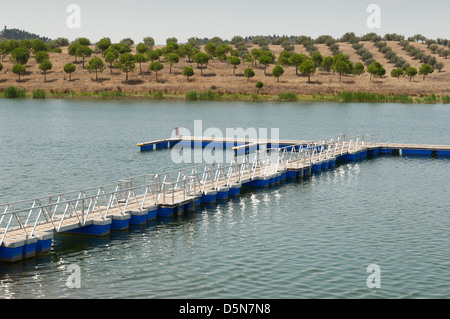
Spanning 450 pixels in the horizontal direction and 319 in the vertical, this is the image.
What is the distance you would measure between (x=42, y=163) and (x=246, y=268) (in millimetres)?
30309

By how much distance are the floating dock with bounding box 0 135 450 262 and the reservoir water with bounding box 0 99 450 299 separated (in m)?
0.62

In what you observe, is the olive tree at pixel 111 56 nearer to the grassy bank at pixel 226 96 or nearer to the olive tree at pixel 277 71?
the grassy bank at pixel 226 96

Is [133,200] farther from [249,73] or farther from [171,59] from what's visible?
[171,59]

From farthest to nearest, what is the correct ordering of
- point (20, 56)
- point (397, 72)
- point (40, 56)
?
point (40, 56) → point (20, 56) → point (397, 72)

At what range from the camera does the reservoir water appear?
2211 cm

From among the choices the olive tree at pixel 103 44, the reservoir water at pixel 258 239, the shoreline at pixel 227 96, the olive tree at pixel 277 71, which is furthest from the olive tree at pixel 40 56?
the reservoir water at pixel 258 239

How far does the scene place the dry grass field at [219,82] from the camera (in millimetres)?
137000

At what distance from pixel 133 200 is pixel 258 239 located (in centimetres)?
777

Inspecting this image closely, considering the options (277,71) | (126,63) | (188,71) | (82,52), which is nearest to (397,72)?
(277,71)

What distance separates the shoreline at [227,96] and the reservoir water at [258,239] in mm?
66080

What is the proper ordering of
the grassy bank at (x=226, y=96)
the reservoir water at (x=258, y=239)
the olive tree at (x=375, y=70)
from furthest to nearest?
the olive tree at (x=375, y=70), the grassy bank at (x=226, y=96), the reservoir water at (x=258, y=239)

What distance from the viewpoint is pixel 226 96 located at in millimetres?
131000
